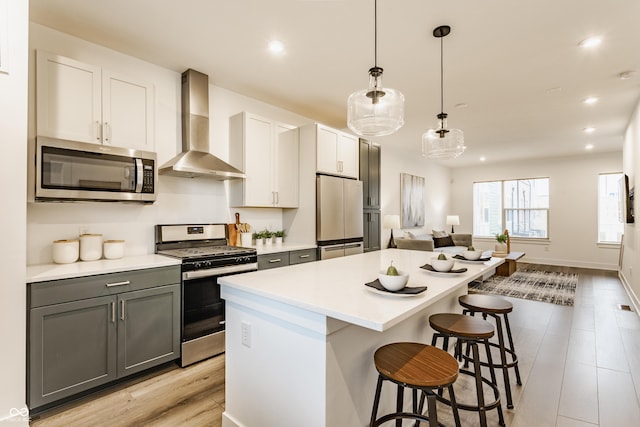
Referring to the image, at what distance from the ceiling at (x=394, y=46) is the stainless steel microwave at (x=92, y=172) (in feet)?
3.15

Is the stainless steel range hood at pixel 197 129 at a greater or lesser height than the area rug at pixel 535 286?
greater

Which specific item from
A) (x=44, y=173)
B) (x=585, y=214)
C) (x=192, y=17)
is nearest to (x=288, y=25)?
(x=192, y=17)

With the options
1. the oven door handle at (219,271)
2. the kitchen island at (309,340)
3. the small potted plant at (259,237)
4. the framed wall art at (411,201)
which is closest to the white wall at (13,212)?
the oven door handle at (219,271)

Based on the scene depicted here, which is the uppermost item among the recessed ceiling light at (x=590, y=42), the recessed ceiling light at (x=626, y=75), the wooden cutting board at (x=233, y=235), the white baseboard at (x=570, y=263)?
the recessed ceiling light at (x=590, y=42)

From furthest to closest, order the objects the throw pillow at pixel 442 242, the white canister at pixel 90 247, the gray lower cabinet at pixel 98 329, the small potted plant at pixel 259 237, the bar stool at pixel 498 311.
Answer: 1. the throw pillow at pixel 442 242
2. the small potted plant at pixel 259 237
3. the white canister at pixel 90 247
4. the bar stool at pixel 498 311
5. the gray lower cabinet at pixel 98 329

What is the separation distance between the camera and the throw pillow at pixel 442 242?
7.42 m

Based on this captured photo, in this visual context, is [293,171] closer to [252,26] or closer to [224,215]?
[224,215]

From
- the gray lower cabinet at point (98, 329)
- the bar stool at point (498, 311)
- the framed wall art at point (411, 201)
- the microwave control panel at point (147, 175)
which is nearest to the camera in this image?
the gray lower cabinet at point (98, 329)

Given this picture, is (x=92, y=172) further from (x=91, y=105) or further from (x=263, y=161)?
(x=263, y=161)

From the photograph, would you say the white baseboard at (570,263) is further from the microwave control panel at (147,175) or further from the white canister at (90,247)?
the white canister at (90,247)

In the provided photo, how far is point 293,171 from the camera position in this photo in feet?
13.2

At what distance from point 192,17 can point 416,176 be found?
6326 millimetres

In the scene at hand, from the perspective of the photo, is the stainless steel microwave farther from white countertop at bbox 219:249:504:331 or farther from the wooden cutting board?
white countertop at bbox 219:249:504:331

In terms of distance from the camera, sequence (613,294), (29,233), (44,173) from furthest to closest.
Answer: (613,294)
(29,233)
(44,173)
